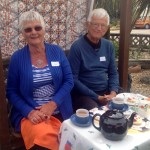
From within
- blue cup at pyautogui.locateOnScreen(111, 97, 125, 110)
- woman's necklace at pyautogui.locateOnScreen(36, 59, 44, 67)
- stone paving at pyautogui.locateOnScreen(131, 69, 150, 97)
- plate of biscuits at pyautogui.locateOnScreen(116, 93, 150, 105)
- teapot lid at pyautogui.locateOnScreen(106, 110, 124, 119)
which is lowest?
stone paving at pyautogui.locateOnScreen(131, 69, 150, 97)

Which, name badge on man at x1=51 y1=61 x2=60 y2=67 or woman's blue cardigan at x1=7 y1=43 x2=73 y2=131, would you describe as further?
name badge on man at x1=51 y1=61 x2=60 y2=67

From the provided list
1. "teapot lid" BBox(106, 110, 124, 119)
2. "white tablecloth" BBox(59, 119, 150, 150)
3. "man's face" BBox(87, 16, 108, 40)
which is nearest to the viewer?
"white tablecloth" BBox(59, 119, 150, 150)

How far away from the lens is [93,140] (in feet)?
5.62

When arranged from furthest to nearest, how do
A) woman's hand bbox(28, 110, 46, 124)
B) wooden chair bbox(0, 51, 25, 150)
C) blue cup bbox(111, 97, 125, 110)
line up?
wooden chair bbox(0, 51, 25, 150), woman's hand bbox(28, 110, 46, 124), blue cup bbox(111, 97, 125, 110)

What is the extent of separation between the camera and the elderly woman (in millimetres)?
2372

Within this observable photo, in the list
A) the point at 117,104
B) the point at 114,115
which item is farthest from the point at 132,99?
the point at 114,115

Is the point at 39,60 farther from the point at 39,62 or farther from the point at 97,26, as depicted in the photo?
the point at 97,26

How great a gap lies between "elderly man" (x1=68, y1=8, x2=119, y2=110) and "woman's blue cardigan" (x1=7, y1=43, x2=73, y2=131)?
28 centimetres

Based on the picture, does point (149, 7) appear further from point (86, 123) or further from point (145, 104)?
point (86, 123)

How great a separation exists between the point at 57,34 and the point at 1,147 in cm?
142

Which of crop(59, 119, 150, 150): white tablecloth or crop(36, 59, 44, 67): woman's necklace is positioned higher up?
crop(36, 59, 44, 67): woman's necklace

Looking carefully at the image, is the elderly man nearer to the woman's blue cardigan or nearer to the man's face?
the man's face

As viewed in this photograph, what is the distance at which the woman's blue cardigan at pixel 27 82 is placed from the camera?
2.41 m

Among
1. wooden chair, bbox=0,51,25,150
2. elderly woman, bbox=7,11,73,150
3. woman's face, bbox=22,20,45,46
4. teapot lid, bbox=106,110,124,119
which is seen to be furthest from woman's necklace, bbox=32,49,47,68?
teapot lid, bbox=106,110,124,119
